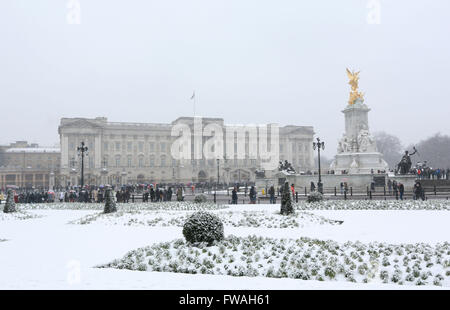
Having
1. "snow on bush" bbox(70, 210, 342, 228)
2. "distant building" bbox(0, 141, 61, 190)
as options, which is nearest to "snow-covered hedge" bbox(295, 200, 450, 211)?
"snow on bush" bbox(70, 210, 342, 228)

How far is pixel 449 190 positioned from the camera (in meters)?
28.8

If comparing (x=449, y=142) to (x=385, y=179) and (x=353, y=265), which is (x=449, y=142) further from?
(x=353, y=265)

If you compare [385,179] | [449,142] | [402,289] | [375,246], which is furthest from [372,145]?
[449,142]

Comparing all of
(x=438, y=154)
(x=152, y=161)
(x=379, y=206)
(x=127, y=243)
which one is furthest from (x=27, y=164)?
(x=127, y=243)

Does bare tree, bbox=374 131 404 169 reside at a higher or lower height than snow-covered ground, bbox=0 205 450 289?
higher

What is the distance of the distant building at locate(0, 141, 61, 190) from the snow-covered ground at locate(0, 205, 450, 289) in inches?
3064

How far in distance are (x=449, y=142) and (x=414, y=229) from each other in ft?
289

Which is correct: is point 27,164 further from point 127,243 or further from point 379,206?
point 127,243

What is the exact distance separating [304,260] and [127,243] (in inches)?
204

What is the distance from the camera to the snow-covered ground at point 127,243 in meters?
6.71

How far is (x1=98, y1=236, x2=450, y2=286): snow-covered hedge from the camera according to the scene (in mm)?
7055

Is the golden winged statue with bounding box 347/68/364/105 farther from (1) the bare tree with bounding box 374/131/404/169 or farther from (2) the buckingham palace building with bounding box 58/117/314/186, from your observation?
(1) the bare tree with bounding box 374/131/404/169

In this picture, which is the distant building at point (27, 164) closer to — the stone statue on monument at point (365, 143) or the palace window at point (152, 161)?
the palace window at point (152, 161)

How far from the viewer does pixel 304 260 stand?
7.80 metres
